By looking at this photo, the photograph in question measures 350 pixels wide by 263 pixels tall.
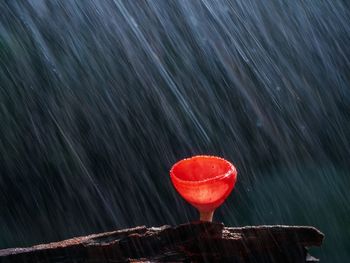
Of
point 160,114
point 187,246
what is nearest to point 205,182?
point 187,246

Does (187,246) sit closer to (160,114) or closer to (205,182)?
(205,182)

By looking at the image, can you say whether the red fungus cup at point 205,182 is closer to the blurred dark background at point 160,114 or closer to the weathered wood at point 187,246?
the weathered wood at point 187,246

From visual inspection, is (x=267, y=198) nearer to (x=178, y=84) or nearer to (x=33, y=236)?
(x=178, y=84)

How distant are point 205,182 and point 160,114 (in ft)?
20.2

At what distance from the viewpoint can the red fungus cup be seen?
2008 mm

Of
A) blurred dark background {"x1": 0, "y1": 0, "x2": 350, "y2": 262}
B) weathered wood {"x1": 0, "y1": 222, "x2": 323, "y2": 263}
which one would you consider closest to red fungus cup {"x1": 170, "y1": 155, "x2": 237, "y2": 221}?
weathered wood {"x1": 0, "y1": 222, "x2": 323, "y2": 263}

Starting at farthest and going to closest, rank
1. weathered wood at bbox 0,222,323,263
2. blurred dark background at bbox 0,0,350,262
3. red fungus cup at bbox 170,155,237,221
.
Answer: blurred dark background at bbox 0,0,350,262 → red fungus cup at bbox 170,155,237,221 → weathered wood at bbox 0,222,323,263

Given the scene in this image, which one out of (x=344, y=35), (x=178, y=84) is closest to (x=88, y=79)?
(x=178, y=84)

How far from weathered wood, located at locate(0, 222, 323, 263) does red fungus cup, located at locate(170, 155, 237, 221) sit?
25 centimetres

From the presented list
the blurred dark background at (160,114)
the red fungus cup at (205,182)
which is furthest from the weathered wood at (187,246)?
the blurred dark background at (160,114)

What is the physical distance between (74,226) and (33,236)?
2.28 ft

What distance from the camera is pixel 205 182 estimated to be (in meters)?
1.98

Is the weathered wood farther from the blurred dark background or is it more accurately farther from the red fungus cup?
the blurred dark background

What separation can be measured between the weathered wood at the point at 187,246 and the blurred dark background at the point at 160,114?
5302mm
